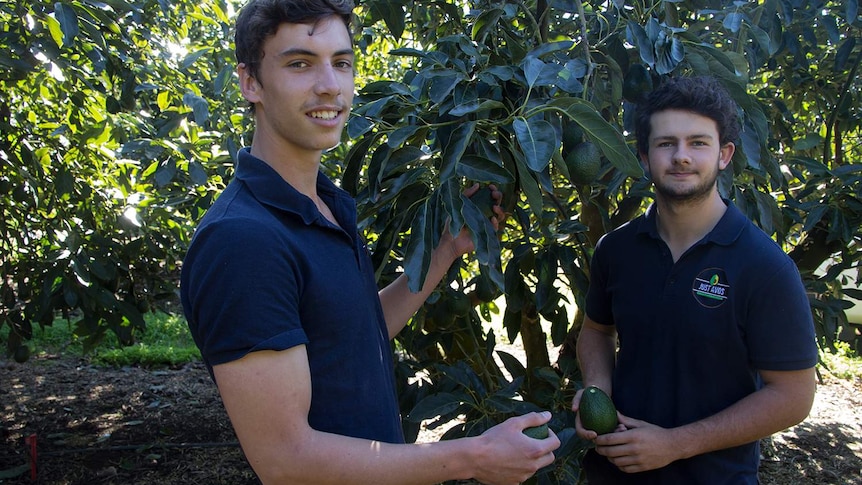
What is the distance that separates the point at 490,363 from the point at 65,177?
198cm

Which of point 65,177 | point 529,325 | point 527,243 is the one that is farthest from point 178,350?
point 527,243

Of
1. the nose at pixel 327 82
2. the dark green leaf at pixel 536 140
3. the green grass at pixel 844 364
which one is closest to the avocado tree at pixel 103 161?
the nose at pixel 327 82

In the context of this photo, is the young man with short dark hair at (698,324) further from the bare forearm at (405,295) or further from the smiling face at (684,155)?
the bare forearm at (405,295)

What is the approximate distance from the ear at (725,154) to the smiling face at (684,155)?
0.07ft

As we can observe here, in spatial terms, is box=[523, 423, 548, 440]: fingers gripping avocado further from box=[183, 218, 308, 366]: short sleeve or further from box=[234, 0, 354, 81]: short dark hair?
box=[234, 0, 354, 81]: short dark hair

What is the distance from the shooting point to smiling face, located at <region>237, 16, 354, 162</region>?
1.45 meters

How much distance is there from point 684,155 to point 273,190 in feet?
3.17

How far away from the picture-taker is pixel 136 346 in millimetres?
6793

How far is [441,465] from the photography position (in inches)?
52.1

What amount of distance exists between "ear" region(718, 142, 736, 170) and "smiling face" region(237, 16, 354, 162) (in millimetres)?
953

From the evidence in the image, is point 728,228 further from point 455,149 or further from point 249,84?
point 249,84

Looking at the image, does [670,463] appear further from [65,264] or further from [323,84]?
[65,264]

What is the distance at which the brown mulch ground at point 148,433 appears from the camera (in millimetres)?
4023

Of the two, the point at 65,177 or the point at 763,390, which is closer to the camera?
the point at 763,390
